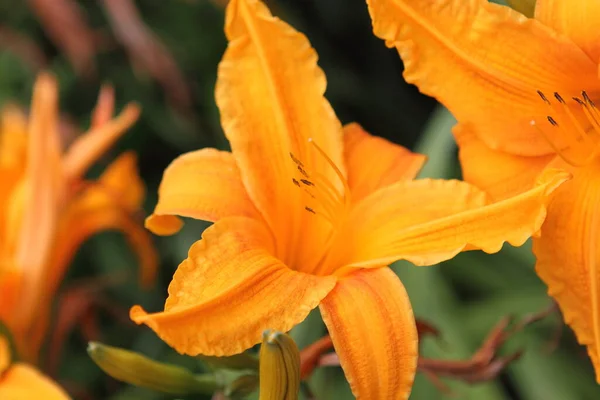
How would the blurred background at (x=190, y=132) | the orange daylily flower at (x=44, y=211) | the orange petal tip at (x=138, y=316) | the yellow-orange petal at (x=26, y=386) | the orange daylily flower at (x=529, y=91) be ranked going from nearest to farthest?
1. the orange petal tip at (x=138, y=316)
2. the orange daylily flower at (x=529, y=91)
3. the yellow-orange petal at (x=26, y=386)
4. the orange daylily flower at (x=44, y=211)
5. the blurred background at (x=190, y=132)

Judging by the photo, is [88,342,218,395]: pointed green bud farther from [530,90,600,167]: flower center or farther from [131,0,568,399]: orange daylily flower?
[530,90,600,167]: flower center

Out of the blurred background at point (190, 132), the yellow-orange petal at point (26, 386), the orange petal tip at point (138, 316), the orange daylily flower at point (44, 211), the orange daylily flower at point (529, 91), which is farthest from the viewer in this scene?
the blurred background at point (190, 132)

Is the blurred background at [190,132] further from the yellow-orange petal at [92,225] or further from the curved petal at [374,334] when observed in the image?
the curved petal at [374,334]

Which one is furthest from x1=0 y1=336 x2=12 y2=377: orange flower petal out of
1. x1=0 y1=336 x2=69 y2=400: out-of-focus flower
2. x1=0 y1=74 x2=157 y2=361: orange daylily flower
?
x1=0 y1=74 x2=157 y2=361: orange daylily flower

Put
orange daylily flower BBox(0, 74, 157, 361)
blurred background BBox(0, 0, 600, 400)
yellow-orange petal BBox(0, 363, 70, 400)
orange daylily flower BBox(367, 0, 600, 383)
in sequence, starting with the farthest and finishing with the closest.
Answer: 1. blurred background BBox(0, 0, 600, 400)
2. orange daylily flower BBox(0, 74, 157, 361)
3. yellow-orange petal BBox(0, 363, 70, 400)
4. orange daylily flower BBox(367, 0, 600, 383)

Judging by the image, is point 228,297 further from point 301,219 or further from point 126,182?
point 126,182

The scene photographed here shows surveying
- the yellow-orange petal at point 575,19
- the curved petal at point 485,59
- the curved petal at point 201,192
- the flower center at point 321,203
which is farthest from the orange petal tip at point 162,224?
the yellow-orange petal at point 575,19
